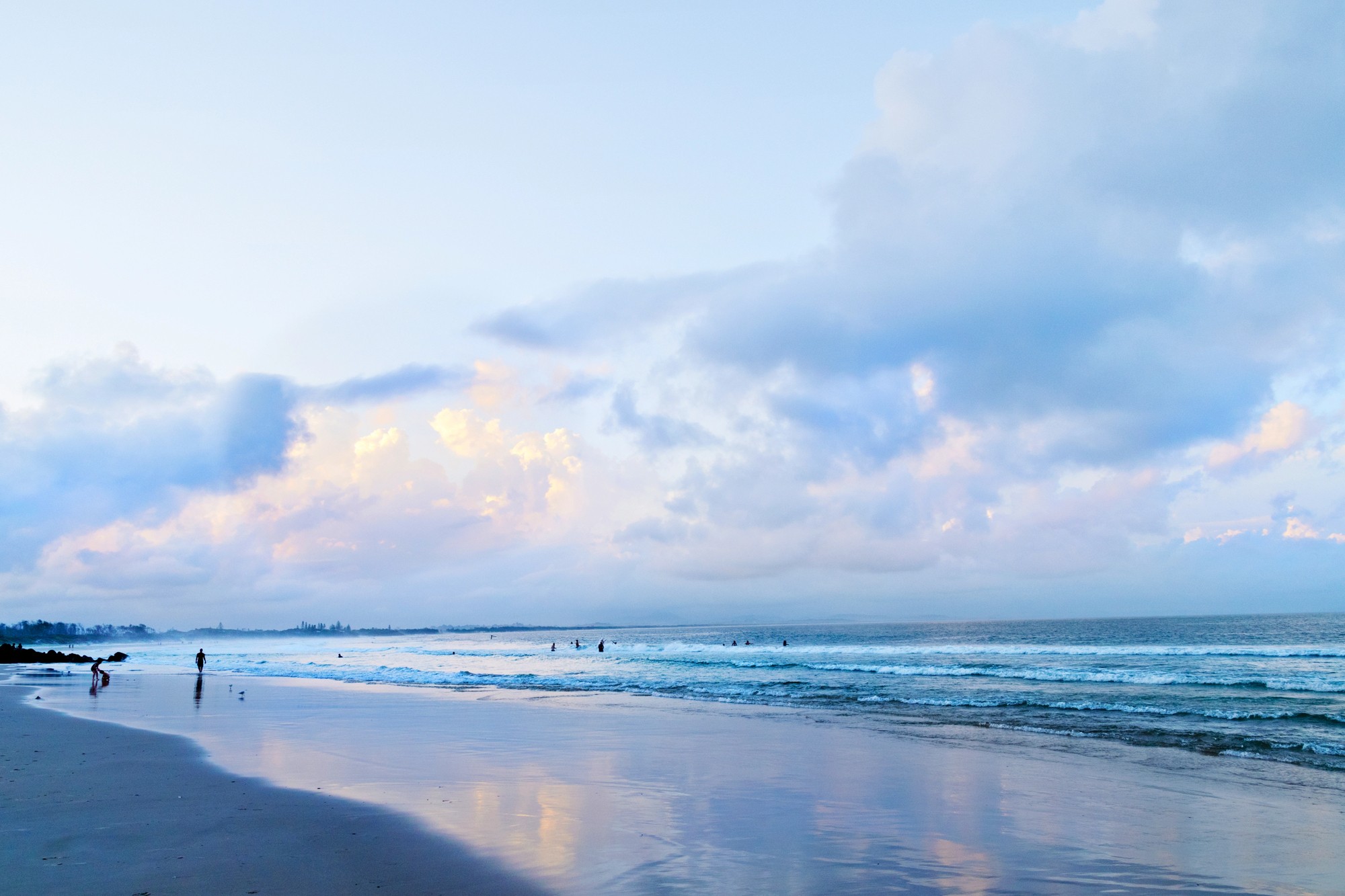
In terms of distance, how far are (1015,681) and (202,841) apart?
35.3 meters

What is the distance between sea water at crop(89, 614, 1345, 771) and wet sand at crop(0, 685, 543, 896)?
56.2 feet

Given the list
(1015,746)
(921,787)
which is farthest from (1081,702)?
(921,787)

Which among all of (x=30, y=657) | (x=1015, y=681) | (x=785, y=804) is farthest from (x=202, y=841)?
(x=30, y=657)

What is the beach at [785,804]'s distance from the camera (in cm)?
835

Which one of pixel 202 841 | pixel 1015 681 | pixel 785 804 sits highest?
pixel 202 841

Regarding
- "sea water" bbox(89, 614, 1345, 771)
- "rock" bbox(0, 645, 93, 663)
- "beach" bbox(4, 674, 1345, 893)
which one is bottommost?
"rock" bbox(0, 645, 93, 663)

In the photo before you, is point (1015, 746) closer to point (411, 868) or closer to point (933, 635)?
point (411, 868)

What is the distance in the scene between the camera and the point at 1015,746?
18.1 m

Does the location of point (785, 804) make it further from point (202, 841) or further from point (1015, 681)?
point (1015, 681)

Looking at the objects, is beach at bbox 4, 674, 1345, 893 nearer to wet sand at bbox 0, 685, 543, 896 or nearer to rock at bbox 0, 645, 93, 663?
wet sand at bbox 0, 685, 543, 896

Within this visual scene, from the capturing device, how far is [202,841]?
9180mm

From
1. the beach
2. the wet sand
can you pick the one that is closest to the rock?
the beach

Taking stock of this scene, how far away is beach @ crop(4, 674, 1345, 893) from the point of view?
835cm

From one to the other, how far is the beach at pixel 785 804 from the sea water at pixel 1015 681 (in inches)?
148
